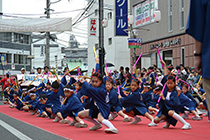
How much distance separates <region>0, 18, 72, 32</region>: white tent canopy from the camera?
22.2m

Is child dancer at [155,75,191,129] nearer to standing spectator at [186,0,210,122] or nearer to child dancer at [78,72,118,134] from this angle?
child dancer at [78,72,118,134]

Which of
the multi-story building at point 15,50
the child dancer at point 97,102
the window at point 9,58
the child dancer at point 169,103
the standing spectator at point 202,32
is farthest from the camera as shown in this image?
the window at point 9,58

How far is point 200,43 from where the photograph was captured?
2.84m

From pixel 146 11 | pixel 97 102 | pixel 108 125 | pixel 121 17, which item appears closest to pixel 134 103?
pixel 97 102

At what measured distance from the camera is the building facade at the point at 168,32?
69.6 ft

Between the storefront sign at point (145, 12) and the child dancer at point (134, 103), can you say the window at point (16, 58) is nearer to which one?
the storefront sign at point (145, 12)

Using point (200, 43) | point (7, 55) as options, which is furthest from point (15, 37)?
point (200, 43)

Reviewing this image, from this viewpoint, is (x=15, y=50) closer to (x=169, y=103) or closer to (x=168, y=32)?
(x=168, y=32)

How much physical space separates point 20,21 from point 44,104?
1215cm

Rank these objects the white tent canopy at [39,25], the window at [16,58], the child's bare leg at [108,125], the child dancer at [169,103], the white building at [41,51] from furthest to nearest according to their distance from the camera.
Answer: the white building at [41,51] → the window at [16,58] → the white tent canopy at [39,25] → the child dancer at [169,103] → the child's bare leg at [108,125]

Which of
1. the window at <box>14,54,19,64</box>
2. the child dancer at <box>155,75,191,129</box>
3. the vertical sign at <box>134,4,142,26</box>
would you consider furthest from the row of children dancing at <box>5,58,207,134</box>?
the window at <box>14,54,19,64</box>

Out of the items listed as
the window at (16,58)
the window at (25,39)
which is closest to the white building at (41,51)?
the window at (25,39)

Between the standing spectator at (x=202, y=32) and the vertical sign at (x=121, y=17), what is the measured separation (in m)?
19.4

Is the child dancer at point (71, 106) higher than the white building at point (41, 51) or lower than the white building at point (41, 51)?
lower
